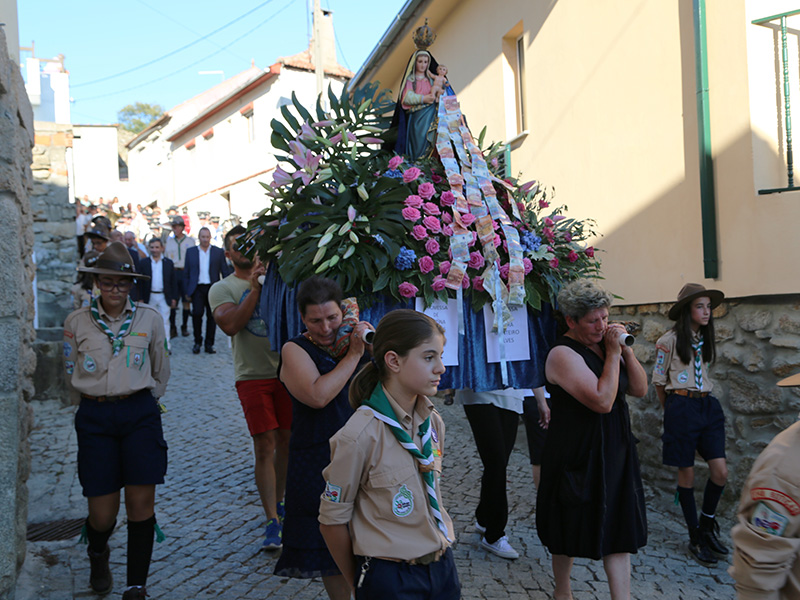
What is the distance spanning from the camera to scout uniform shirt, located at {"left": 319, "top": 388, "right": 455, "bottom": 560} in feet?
8.21

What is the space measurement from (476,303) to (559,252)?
0.73 metres

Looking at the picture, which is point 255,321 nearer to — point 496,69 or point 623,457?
point 623,457

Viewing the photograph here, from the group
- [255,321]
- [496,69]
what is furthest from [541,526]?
[496,69]

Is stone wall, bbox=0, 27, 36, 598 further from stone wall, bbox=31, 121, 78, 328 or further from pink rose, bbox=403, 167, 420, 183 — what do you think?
stone wall, bbox=31, 121, 78, 328

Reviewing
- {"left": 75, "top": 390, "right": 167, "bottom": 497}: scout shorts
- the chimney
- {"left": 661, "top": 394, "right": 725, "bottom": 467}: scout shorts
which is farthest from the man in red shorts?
the chimney

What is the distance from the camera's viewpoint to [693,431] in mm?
5395

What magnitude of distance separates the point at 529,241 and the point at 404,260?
2.98ft

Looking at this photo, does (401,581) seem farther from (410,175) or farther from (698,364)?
(698,364)

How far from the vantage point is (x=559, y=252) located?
4844 millimetres

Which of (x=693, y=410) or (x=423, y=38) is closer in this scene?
(x=423, y=38)

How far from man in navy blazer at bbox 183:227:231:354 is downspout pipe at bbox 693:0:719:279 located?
9.09 metres

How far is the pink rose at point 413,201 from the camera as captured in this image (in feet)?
14.1

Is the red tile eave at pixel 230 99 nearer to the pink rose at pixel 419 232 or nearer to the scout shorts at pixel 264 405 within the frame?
the scout shorts at pixel 264 405

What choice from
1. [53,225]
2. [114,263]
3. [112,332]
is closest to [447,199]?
[114,263]
